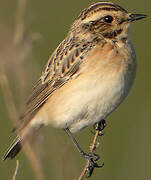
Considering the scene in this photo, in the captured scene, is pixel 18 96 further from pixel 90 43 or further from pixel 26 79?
pixel 90 43

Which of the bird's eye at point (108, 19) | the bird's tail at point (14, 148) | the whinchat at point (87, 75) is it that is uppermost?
the bird's eye at point (108, 19)

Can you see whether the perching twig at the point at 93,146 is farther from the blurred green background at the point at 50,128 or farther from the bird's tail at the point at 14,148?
the bird's tail at the point at 14,148

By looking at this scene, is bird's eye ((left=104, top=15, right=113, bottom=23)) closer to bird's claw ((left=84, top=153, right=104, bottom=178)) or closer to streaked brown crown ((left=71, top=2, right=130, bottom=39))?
streaked brown crown ((left=71, top=2, right=130, bottom=39))

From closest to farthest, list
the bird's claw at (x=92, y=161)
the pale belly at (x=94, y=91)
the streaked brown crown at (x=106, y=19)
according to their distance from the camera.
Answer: the pale belly at (x=94, y=91) → the streaked brown crown at (x=106, y=19) → the bird's claw at (x=92, y=161)

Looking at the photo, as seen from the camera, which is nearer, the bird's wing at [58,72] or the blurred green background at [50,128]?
the blurred green background at [50,128]

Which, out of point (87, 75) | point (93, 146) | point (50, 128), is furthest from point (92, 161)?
point (50, 128)

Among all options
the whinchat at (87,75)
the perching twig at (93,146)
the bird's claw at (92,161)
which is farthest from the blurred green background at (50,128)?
the whinchat at (87,75)

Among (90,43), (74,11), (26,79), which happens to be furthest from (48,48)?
(26,79)

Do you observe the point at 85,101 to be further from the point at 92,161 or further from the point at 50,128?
the point at 50,128
